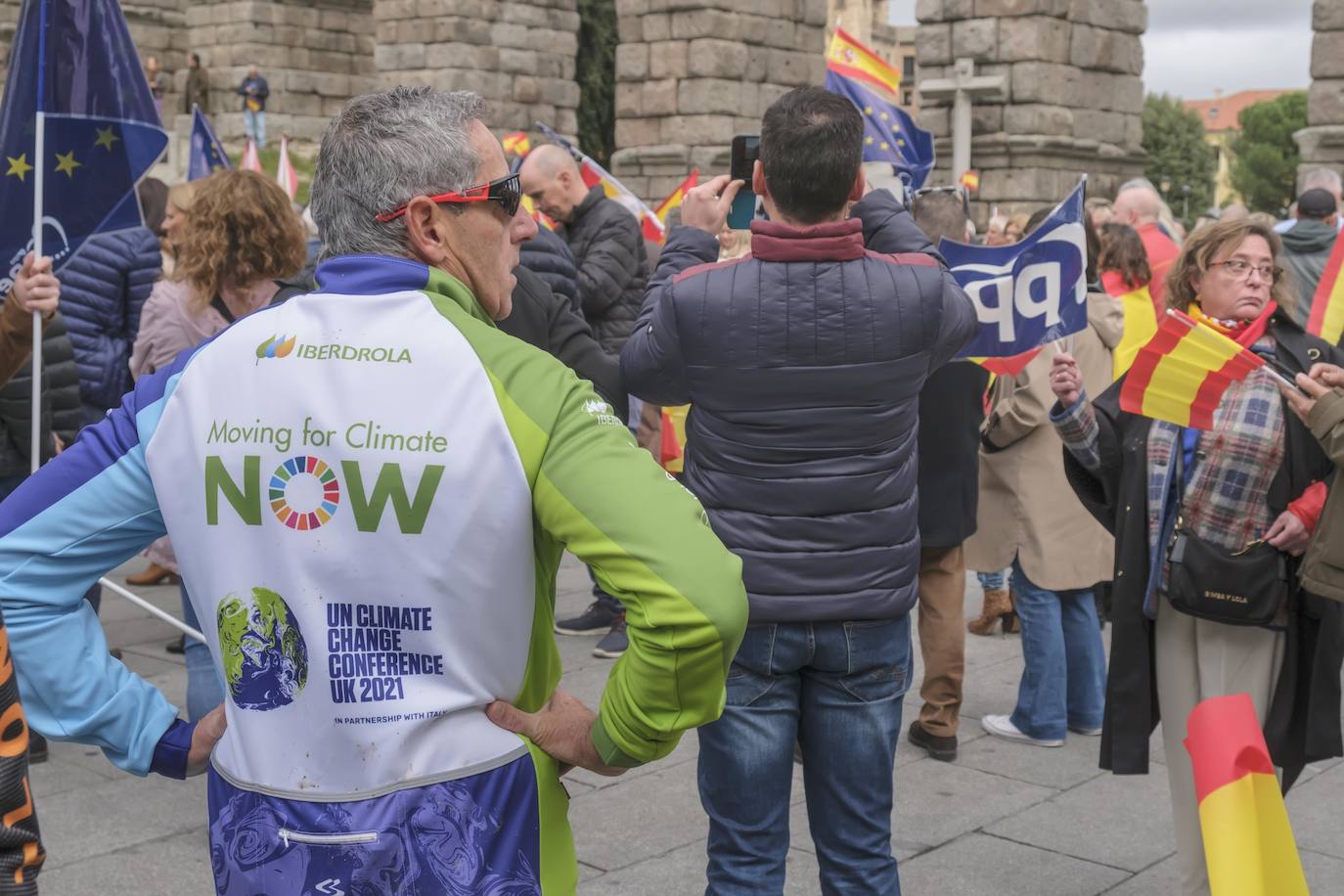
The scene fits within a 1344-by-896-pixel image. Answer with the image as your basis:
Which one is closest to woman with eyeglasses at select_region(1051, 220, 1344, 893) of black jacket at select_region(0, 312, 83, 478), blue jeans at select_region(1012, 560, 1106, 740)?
blue jeans at select_region(1012, 560, 1106, 740)

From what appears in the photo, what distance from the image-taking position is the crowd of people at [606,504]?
1.90 meters

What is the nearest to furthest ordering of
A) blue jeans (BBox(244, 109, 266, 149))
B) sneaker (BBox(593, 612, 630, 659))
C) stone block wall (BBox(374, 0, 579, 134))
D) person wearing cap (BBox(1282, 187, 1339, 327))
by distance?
sneaker (BBox(593, 612, 630, 659)) < person wearing cap (BBox(1282, 187, 1339, 327)) < stone block wall (BBox(374, 0, 579, 134)) < blue jeans (BBox(244, 109, 266, 149))

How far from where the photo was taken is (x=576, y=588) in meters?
8.38

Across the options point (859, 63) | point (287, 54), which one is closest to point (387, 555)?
point (859, 63)

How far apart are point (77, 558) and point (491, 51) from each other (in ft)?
66.8

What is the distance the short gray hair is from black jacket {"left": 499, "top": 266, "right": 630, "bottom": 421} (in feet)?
5.50

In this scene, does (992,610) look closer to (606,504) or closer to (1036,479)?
(1036,479)

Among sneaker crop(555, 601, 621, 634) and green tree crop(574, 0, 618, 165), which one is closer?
sneaker crop(555, 601, 621, 634)

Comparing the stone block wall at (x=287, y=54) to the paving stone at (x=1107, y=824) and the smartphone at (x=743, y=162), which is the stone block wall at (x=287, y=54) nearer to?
the paving stone at (x=1107, y=824)

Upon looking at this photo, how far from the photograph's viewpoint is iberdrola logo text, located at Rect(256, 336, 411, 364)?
1.91m

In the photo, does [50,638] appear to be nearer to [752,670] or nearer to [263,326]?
[263,326]

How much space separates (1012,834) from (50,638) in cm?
338

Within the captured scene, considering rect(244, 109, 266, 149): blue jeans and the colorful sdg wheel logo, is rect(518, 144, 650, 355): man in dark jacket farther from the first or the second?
rect(244, 109, 266, 149): blue jeans

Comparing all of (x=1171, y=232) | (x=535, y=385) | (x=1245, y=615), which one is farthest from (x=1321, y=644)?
(x=1171, y=232)
